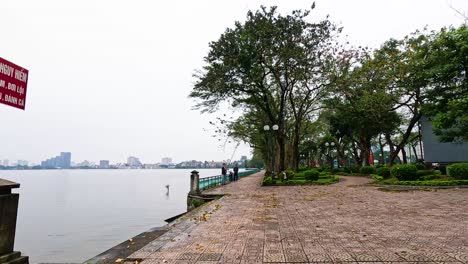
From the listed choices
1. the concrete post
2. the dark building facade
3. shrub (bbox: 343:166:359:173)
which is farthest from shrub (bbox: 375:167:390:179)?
the concrete post

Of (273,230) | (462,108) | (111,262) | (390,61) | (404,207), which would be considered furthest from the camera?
(390,61)

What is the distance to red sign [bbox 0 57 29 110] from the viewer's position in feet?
12.2

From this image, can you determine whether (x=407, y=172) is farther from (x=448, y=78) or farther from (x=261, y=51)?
(x=261, y=51)

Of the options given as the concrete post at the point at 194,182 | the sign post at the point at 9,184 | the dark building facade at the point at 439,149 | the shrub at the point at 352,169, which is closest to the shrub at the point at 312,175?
the concrete post at the point at 194,182

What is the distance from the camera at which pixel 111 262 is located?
16.5 ft

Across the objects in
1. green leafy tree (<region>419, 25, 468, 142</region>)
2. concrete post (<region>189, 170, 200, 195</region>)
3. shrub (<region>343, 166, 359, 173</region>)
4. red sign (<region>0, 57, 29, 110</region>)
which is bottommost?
concrete post (<region>189, 170, 200, 195</region>)

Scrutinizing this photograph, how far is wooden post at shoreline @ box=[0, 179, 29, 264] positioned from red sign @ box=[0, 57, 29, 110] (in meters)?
1.11

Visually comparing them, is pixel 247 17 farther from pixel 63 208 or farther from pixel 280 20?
pixel 63 208

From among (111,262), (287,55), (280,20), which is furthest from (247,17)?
(111,262)

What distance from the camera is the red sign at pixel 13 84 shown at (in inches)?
146

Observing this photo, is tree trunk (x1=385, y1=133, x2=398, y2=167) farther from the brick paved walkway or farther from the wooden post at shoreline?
the wooden post at shoreline

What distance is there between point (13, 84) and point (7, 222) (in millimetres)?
1824

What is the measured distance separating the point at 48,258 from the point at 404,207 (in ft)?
45.9

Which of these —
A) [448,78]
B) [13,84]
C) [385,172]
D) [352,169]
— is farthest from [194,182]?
[352,169]
